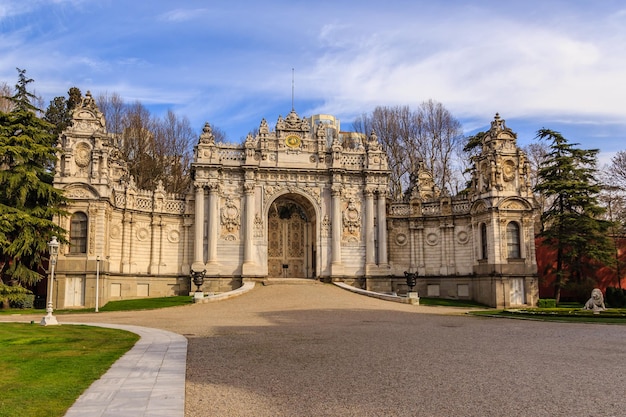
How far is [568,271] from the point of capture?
37312 millimetres

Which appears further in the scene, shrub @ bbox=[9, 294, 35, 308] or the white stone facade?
the white stone facade

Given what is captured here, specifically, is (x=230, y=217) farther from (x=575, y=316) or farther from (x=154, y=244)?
(x=575, y=316)

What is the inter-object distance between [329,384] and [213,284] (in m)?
28.6

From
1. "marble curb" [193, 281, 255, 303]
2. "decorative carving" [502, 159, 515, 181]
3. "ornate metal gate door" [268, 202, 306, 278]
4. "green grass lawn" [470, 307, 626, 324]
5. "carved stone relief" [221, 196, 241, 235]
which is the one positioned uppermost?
"decorative carving" [502, 159, 515, 181]

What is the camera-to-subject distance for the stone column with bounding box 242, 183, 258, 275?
37.4 meters

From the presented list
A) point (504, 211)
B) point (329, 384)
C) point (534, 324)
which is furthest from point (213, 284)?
point (329, 384)

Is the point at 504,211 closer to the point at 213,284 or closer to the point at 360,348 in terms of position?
the point at 213,284

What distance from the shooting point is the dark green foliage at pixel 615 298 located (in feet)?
116

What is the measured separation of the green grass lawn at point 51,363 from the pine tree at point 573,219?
96.6 feet

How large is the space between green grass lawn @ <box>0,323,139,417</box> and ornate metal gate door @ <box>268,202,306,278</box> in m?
23.4

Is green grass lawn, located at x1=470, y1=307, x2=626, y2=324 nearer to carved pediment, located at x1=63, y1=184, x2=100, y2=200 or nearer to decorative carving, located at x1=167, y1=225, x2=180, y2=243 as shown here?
decorative carving, located at x1=167, y1=225, x2=180, y2=243

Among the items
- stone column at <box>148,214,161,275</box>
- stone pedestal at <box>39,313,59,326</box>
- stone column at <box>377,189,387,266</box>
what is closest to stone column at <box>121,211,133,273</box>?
stone column at <box>148,214,161,275</box>

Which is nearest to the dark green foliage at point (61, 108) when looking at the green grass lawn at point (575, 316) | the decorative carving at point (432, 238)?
the decorative carving at point (432, 238)

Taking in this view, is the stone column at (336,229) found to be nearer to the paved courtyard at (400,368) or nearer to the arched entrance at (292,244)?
the arched entrance at (292,244)
